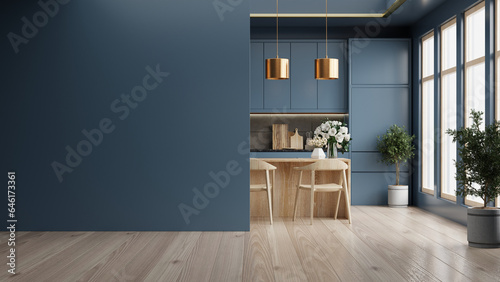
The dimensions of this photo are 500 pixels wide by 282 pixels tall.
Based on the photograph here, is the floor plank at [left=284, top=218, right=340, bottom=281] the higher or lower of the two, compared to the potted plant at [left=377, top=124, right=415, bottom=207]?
lower

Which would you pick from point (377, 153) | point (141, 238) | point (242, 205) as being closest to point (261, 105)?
point (377, 153)

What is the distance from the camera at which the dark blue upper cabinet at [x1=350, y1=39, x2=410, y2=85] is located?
26.5ft

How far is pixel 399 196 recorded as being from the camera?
7699 millimetres

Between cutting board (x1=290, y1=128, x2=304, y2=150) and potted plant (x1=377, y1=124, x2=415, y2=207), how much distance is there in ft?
4.61

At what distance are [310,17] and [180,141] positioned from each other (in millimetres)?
3463

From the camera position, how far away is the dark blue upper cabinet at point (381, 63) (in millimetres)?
8062

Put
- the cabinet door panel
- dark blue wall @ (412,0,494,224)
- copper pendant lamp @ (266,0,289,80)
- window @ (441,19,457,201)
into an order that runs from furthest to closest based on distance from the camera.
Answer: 1. the cabinet door panel
2. window @ (441,19,457,201)
3. copper pendant lamp @ (266,0,289,80)
4. dark blue wall @ (412,0,494,224)

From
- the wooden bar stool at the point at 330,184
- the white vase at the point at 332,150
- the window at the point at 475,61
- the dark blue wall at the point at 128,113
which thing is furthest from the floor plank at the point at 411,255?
the dark blue wall at the point at 128,113

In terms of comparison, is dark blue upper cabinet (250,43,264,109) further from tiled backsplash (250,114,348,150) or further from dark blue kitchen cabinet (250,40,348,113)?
tiled backsplash (250,114,348,150)

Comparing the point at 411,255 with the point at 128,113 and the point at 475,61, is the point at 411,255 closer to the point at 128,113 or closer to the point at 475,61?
the point at 475,61

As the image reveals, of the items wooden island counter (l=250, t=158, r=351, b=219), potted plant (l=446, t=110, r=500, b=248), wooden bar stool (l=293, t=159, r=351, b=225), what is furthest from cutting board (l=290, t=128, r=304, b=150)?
potted plant (l=446, t=110, r=500, b=248)

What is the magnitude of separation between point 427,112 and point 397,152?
2.44ft

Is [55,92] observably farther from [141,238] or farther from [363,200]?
[363,200]

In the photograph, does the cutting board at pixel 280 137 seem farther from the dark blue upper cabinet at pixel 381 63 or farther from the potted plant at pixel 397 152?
the potted plant at pixel 397 152
